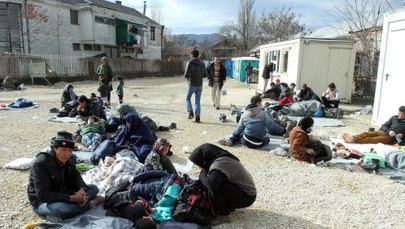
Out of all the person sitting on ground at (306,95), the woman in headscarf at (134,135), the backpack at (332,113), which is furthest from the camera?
the person sitting on ground at (306,95)

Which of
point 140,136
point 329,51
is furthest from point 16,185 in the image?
point 329,51

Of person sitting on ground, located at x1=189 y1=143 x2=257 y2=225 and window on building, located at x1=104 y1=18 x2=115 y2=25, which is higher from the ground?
window on building, located at x1=104 y1=18 x2=115 y2=25

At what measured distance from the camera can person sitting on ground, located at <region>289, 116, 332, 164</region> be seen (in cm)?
596

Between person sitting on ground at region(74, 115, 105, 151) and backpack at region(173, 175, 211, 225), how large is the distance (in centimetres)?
305

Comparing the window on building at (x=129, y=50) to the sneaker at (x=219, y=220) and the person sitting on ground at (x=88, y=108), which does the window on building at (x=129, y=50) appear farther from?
the sneaker at (x=219, y=220)

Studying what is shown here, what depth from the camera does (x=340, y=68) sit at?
14.1 m

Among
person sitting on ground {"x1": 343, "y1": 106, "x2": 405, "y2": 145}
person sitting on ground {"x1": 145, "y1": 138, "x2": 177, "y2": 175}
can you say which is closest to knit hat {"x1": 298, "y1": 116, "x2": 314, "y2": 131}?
person sitting on ground {"x1": 343, "y1": 106, "x2": 405, "y2": 145}

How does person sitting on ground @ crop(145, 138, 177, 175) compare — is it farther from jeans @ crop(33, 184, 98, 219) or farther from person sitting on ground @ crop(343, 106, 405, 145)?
person sitting on ground @ crop(343, 106, 405, 145)

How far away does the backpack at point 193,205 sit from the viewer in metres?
3.56

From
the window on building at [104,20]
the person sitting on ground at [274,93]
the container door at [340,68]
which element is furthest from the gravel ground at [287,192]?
the window on building at [104,20]

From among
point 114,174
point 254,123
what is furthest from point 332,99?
point 114,174

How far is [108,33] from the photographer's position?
31.6 m

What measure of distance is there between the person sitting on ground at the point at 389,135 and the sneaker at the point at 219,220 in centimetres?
465

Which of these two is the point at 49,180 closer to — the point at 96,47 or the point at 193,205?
the point at 193,205
